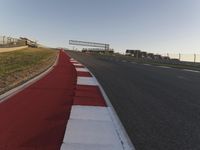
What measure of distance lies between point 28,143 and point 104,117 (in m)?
2.52

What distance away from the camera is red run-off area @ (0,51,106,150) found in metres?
5.79

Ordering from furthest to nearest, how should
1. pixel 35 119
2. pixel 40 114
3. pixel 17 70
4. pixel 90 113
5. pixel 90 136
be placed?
pixel 17 70, pixel 90 113, pixel 40 114, pixel 35 119, pixel 90 136

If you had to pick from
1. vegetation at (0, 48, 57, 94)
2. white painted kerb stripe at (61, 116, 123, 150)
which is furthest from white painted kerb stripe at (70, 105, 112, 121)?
vegetation at (0, 48, 57, 94)

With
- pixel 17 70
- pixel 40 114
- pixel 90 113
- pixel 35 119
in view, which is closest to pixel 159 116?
pixel 90 113

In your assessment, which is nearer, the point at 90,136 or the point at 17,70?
the point at 90,136

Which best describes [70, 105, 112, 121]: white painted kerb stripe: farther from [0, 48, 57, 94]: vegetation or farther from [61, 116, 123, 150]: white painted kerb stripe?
[0, 48, 57, 94]: vegetation

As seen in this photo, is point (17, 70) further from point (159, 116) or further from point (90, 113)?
point (159, 116)

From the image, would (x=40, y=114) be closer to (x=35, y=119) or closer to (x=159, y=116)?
(x=35, y=119)

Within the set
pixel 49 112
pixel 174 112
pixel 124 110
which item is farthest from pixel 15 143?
pixel 174 112

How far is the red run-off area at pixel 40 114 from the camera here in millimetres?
5793

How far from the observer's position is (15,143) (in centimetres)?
567

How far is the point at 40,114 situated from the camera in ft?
26.0

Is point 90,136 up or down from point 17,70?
down

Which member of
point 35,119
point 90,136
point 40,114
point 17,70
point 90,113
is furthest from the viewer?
point 17,70
